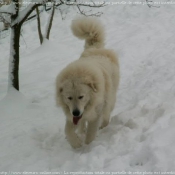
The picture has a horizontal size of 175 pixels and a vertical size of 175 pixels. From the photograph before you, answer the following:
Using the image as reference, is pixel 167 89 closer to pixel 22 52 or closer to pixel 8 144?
pixel 8 144

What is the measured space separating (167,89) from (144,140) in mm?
1987

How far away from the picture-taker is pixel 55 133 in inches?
185

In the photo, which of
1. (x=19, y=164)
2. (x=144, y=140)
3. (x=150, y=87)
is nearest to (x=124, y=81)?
(x=150, y=87)

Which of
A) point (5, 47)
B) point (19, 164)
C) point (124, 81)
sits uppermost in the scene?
point (19, 164)

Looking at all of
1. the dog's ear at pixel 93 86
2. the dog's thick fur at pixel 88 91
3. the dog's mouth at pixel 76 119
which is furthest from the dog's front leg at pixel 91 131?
the dog's ear at pixel 93 86

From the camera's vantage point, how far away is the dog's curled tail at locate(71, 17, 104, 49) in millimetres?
5355

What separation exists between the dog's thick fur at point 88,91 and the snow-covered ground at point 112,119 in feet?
0.79

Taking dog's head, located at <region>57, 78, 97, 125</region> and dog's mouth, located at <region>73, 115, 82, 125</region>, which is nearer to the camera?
dog's head, located at <region>57, 78, 97, 125</region>

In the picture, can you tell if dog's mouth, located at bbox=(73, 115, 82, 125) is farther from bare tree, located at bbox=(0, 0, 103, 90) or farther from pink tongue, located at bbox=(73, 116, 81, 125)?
bare tree, located at bbox=(0, 0, 103, 90)

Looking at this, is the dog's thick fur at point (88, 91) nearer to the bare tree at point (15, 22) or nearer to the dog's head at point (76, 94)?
the dog's head at point (76, 94)

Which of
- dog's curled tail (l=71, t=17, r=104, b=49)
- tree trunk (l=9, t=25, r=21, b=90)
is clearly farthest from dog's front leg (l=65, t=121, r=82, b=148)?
tree trunk (l=9, t=25, r=21, b=90)

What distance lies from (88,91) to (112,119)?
3.64ft

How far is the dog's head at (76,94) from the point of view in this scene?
12.5 feet

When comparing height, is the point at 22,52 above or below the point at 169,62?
below
